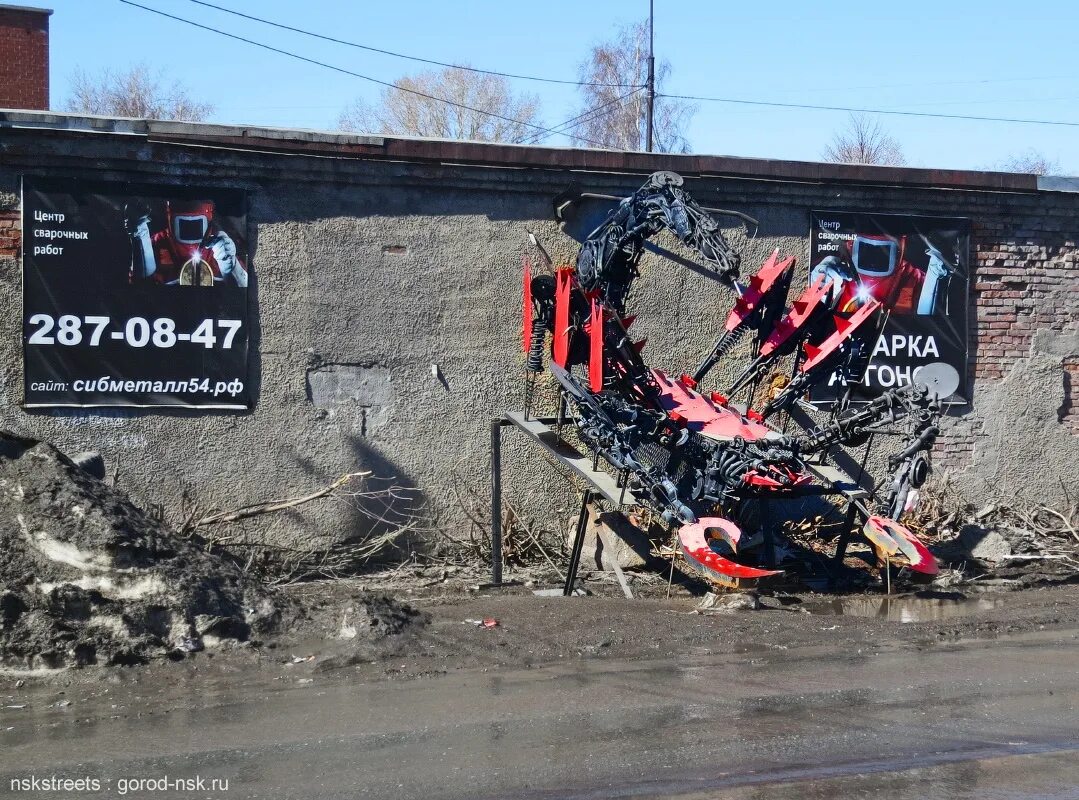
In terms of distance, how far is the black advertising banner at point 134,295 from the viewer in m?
9.80

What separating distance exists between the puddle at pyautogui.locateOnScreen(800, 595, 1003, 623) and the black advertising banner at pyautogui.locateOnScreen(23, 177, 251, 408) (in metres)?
5.35

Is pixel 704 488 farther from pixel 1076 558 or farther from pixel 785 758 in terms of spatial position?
pixel 1076 558

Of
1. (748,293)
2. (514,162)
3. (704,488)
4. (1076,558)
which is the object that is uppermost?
(514,162)

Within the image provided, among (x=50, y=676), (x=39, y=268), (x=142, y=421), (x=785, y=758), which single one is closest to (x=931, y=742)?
(x=785, y=758)

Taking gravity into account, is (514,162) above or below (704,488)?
above

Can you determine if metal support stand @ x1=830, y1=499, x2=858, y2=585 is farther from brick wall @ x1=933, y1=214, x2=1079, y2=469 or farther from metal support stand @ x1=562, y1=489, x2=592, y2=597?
brick wall @ x1=933, y1=214, x2=1079, y2=469

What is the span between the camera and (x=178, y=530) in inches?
390

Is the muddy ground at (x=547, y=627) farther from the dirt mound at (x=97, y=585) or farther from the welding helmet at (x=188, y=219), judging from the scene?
the welding helmet at (x=188, y=219)

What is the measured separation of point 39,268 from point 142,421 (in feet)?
5.03

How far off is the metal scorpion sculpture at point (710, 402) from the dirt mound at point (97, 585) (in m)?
3.09

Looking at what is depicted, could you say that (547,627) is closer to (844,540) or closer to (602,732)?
(602,732)

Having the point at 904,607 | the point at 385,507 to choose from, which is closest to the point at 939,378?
the point at 904,607

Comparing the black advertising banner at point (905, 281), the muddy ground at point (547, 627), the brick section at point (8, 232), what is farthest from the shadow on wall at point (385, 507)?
the black advertising banner at point (905, 281)

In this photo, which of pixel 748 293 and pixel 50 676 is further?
pixel 748 293
